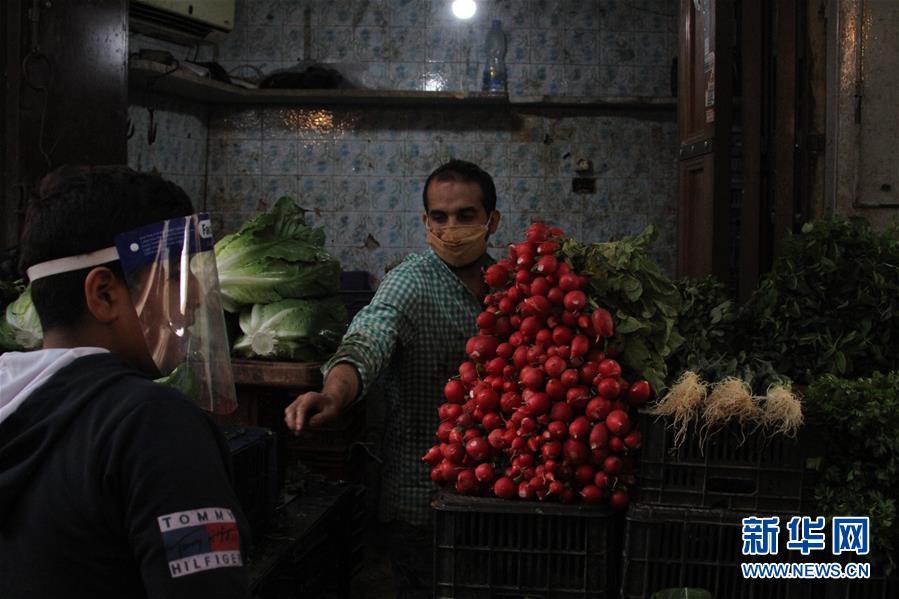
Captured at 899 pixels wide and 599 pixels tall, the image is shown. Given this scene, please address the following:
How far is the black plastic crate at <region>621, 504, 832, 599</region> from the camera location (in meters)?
2.10

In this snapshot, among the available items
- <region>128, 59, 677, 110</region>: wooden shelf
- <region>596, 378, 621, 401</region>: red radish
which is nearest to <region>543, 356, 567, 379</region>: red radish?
<region>596, 378, 621, 401</region>: red radish

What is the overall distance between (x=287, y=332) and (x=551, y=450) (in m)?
1.75

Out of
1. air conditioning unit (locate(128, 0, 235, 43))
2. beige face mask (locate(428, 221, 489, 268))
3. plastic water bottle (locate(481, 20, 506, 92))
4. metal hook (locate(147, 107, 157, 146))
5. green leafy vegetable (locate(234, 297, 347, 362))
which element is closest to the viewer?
beige face mask (locate(428, 221, 489, 268))

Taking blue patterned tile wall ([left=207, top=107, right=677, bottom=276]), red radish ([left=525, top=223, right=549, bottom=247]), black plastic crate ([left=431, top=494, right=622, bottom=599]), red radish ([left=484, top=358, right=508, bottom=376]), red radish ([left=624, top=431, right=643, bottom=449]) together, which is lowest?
black plastic crate ([left=431, top=494, right=622, bottom=599])

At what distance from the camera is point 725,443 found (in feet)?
6.97

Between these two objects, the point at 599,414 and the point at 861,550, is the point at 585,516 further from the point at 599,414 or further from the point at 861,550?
the point at 861,550

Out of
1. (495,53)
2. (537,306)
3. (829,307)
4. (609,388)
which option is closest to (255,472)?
(537,306)

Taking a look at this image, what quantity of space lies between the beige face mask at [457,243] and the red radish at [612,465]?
1.02 meters

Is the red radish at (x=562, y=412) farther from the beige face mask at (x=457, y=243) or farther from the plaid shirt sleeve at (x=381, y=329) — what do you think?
the beige face mask at (x=457, y=243)

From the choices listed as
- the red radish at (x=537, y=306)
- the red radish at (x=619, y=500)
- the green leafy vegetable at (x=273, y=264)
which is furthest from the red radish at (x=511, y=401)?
the green leafy vegetable at (x=273, y=264)

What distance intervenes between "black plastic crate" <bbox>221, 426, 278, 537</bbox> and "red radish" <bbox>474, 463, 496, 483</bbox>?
27.2 inches

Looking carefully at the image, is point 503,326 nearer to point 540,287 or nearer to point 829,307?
point 540,287

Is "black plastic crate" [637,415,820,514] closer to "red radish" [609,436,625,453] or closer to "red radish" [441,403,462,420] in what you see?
"red radish" [609,436,625,453]

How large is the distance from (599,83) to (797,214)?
138 inches
